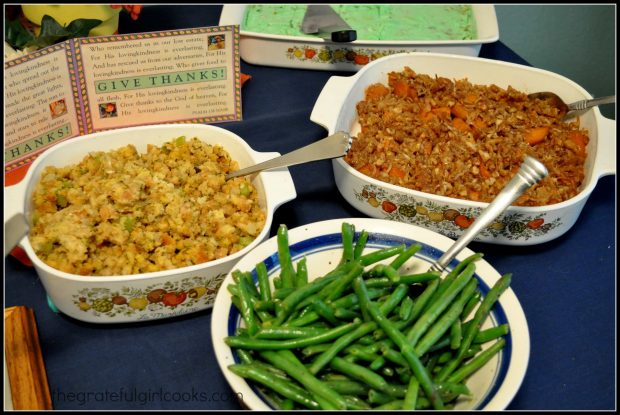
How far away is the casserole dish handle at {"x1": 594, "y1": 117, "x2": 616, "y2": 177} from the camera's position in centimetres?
205

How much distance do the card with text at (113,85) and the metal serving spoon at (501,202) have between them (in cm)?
117

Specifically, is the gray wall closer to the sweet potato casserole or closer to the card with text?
the sweet potato casserole

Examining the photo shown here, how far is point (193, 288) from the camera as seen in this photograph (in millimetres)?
1717

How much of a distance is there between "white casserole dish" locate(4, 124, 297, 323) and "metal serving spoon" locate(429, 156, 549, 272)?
534mm

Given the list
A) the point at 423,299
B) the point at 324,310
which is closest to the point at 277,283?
the point at 324,310

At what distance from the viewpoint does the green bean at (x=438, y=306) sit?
1467mm

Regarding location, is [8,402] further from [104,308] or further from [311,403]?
[311,403]

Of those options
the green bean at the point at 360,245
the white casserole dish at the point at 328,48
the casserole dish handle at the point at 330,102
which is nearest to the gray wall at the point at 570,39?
the white casserole dish at the point at 328,48

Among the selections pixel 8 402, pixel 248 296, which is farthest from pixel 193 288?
pixel 8 402

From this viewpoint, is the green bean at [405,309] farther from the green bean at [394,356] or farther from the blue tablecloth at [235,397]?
the blue tablecloth at [235,397]

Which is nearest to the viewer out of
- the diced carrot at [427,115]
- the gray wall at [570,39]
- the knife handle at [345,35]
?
the diced carrot at [427,115]

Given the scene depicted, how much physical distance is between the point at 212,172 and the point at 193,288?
50cm

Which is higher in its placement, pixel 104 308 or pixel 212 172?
pixel 212 172

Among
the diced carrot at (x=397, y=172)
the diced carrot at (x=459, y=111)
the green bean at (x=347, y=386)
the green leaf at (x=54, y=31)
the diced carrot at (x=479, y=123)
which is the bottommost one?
the green bean at (x=347, y=386)
